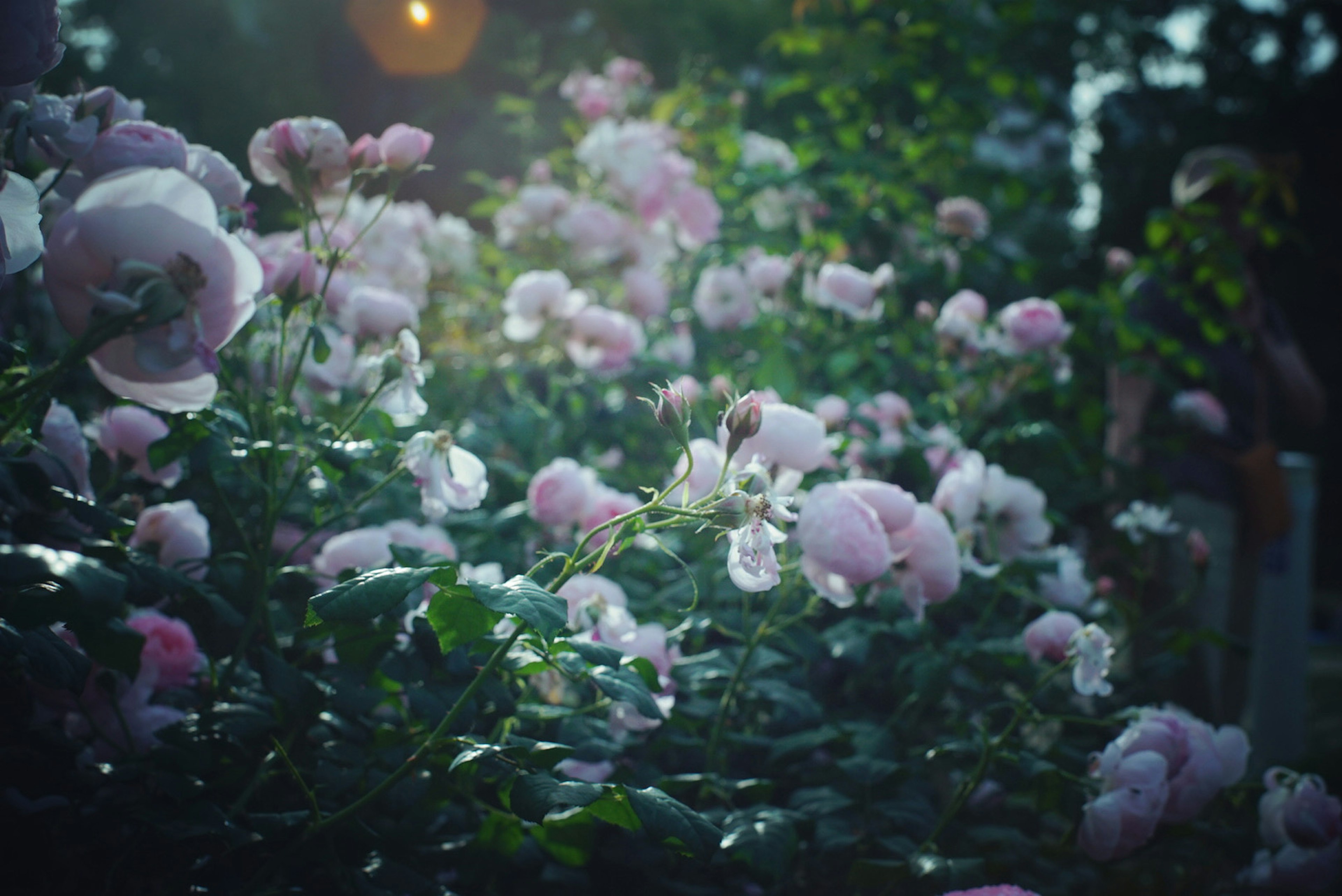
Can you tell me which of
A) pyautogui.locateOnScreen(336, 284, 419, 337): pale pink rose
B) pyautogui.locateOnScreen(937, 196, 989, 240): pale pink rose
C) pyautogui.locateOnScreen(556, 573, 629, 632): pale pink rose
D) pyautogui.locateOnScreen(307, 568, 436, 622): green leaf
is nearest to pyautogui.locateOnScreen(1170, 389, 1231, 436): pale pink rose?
pyautogui.locateOnScreen(937, 196, 989, 240): pale pink rose

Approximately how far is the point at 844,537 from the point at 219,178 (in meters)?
0.75

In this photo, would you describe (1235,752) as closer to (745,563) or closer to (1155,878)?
(1155,878)

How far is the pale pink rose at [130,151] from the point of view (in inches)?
28.8

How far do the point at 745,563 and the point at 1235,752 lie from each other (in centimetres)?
85

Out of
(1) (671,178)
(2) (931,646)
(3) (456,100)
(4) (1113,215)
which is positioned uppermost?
(4) (1113,215)

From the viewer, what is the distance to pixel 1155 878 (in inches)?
47.3

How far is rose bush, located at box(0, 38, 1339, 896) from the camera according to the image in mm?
703

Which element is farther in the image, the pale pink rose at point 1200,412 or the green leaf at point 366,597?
the pale pink rose at point 1200,412

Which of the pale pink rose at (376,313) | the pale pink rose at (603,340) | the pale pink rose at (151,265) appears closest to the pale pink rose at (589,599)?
the pale pink rose at (151,265)

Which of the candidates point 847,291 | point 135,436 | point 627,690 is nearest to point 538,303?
point 847,291

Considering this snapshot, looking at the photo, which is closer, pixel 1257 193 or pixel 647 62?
pixel 1257 193

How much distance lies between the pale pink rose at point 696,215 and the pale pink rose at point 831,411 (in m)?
0.77

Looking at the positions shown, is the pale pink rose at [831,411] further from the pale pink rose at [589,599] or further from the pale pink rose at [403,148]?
the pale pink rose at [403,148]

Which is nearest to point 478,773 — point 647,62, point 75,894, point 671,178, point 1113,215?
point 75,894
